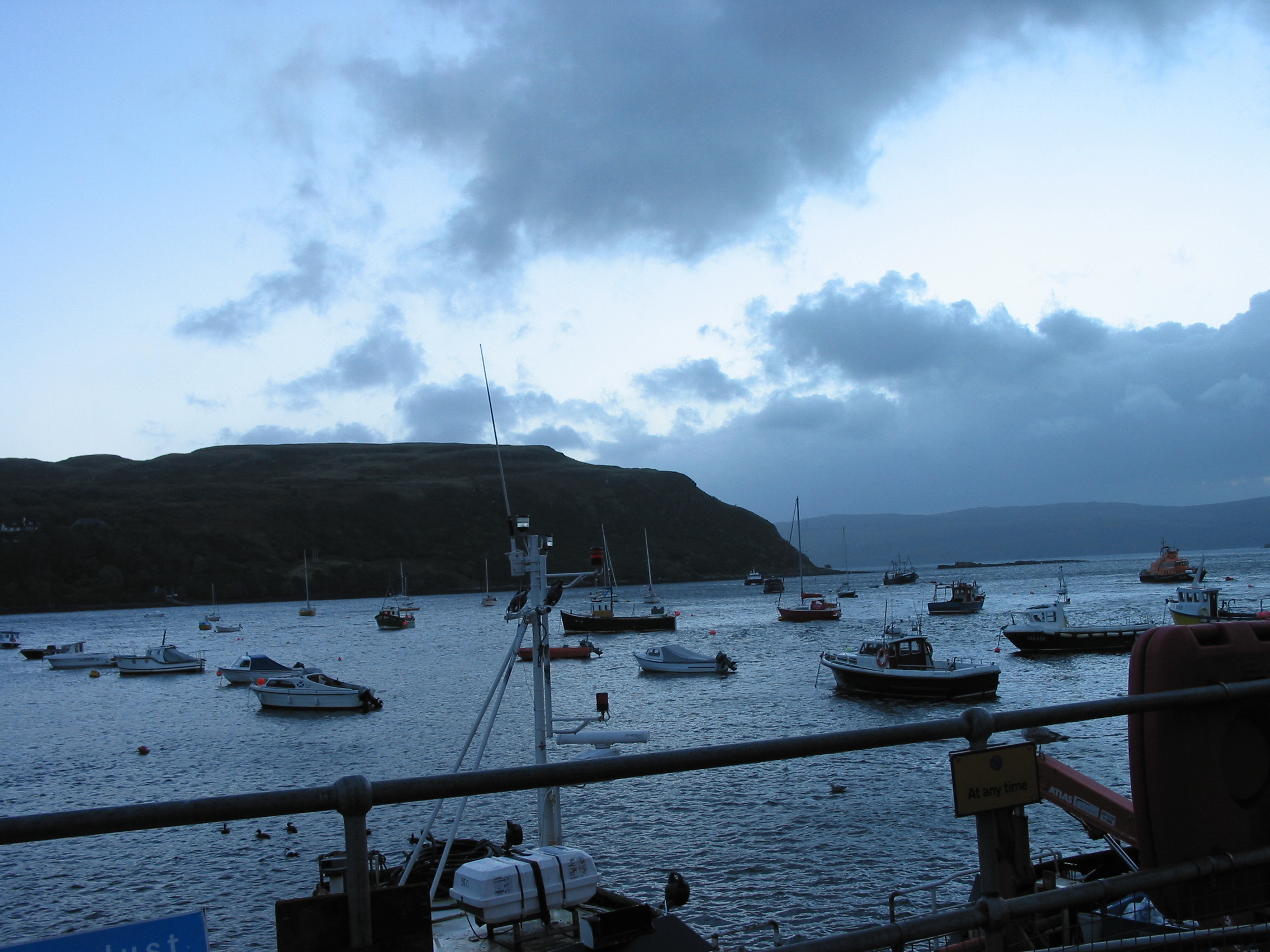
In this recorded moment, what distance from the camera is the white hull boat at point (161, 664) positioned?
7794cm

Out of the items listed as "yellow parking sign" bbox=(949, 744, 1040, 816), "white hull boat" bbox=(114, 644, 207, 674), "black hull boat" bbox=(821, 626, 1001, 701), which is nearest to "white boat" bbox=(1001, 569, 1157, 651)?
"black hull boat" bbox=(821, 626, 1001, 701)

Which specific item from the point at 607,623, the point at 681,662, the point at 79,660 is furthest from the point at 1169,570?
the point at 79,660

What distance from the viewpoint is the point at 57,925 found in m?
19.8

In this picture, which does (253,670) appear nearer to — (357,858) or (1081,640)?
(1081,640)

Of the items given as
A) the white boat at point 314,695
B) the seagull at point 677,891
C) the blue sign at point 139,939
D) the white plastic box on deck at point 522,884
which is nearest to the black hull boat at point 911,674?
the white boat at point 314,695

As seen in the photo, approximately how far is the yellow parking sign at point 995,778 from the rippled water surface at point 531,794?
37.8 feet

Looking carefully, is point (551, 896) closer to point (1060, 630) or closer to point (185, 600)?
point (1060, 630)

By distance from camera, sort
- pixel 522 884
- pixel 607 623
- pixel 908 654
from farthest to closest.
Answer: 1. pixel 607 623
2. pixel 908 654
3. pixel 522 884

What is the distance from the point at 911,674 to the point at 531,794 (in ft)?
70.9

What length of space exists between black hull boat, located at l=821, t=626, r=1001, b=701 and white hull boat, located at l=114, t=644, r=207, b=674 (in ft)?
183

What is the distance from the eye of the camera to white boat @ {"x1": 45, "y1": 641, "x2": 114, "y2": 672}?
8506cm

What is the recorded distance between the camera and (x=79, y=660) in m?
85.6

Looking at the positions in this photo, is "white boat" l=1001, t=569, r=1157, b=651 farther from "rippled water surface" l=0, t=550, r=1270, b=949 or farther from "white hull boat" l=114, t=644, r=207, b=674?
"white hull boat" l=114, t=644, r=207, b=674

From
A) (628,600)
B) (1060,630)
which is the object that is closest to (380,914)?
(1060,630)
